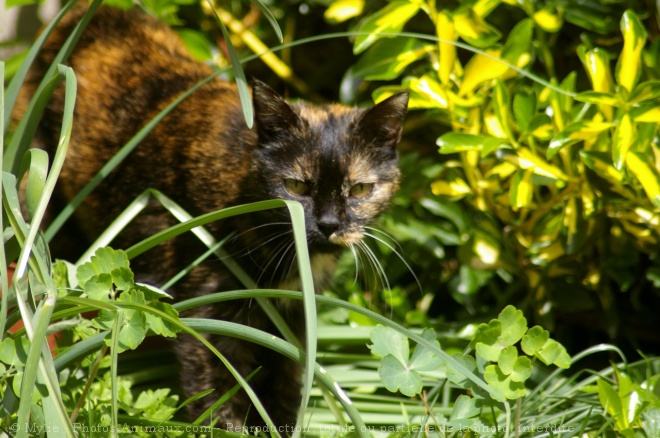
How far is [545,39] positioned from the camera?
2.40 meters

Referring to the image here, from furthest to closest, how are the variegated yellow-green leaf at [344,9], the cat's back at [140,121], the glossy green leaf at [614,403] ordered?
1. the variegated yellow-green leaf at [344,9]
2. the cat's back at [140,121]
3. the glossy green leaf at [614,403]

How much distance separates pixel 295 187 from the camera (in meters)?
1.93

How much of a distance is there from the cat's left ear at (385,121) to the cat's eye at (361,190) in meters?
0.12

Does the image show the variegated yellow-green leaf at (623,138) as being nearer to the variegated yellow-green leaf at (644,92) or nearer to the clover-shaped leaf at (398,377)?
the variegated yellow-green leaf at (644,92)

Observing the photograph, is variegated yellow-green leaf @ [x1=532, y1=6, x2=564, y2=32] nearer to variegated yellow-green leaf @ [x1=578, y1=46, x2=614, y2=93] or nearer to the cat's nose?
variegated yellow-green leaf @ [x1=578, y1=46, x2=614, y2=93]

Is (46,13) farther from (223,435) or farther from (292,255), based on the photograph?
(223,435)

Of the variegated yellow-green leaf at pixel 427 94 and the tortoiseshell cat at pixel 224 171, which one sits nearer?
the tortoiseshell cat at pixel 224 171

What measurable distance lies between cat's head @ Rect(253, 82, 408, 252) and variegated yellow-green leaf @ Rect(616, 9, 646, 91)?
51 cm

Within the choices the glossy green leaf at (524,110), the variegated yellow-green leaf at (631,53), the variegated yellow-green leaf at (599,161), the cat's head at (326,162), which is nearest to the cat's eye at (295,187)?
the cat's head at (326,162)

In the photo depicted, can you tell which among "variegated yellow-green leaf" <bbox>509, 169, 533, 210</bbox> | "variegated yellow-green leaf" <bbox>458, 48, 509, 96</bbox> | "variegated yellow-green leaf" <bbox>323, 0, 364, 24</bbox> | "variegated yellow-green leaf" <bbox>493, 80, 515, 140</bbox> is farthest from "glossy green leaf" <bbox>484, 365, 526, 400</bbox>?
"variegated yellow-green leaf" <bbox>323, 0, 364, 24</bbox>

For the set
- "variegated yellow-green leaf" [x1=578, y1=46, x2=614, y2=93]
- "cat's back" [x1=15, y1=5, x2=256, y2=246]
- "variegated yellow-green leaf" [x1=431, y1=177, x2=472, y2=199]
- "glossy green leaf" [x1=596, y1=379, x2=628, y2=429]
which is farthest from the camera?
"variegated yellow-green leaf" [x1=431, y1=177, x2=472, y2=199]

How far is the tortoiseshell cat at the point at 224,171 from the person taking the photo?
1.92m

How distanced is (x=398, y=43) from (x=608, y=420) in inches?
42.8

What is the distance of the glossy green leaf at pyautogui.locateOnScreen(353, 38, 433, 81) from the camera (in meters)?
2.11
